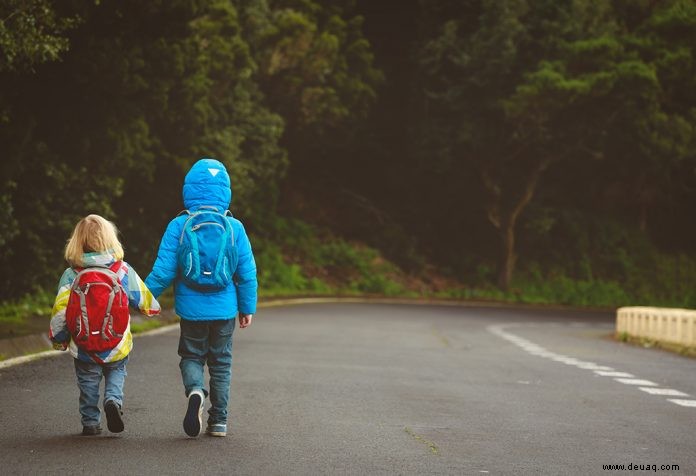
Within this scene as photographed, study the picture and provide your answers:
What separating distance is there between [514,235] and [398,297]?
9.99 meters

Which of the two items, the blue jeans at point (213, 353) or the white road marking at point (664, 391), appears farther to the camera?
the white road marking at point (664, 391)

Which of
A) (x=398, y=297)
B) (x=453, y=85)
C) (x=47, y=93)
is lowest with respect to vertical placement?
(x=398, y=297)

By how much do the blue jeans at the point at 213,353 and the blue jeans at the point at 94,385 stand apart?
0.42 m

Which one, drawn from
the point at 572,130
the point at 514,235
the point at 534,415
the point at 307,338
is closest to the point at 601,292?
the point at 514,235

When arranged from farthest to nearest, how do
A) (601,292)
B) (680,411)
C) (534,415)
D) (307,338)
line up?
(601,292), (307,338), (680,411), (534,415)

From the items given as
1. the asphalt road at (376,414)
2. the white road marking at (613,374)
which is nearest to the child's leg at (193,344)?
the asphalt road at (376,414)

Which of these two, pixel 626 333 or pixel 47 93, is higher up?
pixel 47 93

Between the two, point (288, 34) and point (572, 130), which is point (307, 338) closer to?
point (288, 34)

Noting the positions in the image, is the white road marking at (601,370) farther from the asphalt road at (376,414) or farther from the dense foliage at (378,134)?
the dense foliage at (378,134)

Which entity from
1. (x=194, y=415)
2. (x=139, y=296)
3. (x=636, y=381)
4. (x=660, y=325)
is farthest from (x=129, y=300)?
(x=660, y=325)

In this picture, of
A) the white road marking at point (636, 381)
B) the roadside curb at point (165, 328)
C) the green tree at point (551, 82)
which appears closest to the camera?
the white road marking at point (636, 381)

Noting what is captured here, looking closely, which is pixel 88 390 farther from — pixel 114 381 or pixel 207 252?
pixel 207 252

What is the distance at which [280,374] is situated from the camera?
13375 mm

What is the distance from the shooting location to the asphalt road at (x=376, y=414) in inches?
288
